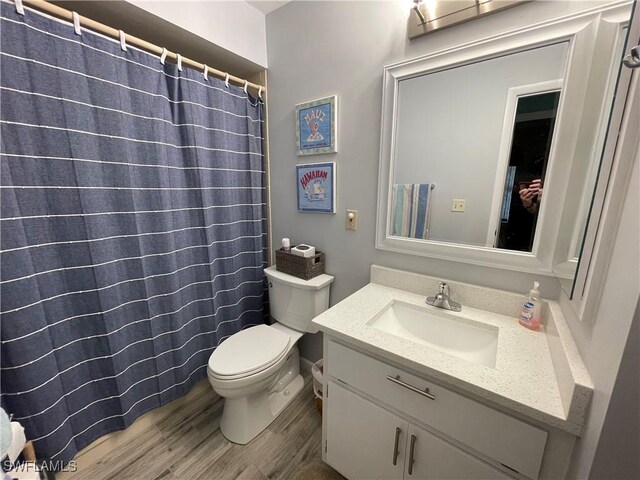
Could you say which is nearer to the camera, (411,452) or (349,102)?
(411,452)

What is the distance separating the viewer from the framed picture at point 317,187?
152 cm

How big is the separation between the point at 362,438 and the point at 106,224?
142cm

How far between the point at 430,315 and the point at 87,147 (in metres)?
1.63

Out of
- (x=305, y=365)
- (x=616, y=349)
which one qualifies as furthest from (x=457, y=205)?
(x=305, y=365)

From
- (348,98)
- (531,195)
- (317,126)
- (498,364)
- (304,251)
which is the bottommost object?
(498,364)

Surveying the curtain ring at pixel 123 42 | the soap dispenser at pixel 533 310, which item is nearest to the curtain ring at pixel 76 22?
the curtain ring at pixel 123 42

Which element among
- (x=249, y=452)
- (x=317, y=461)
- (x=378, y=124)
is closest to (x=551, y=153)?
(x=378, y=124)

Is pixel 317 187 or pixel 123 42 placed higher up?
pixel 123 42

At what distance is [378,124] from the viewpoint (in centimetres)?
132

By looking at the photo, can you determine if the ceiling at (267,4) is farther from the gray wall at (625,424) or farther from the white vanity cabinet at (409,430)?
the gray wall at (625,424)

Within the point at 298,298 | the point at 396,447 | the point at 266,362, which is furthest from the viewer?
the point at 298,298

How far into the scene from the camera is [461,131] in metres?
1.13

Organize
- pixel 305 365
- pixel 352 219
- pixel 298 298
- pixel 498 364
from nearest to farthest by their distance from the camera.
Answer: pixel 498 364
pixel 352 219
pixel 298 298
pixel 305 365

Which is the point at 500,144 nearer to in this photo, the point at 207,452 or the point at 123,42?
the point at 123,42
